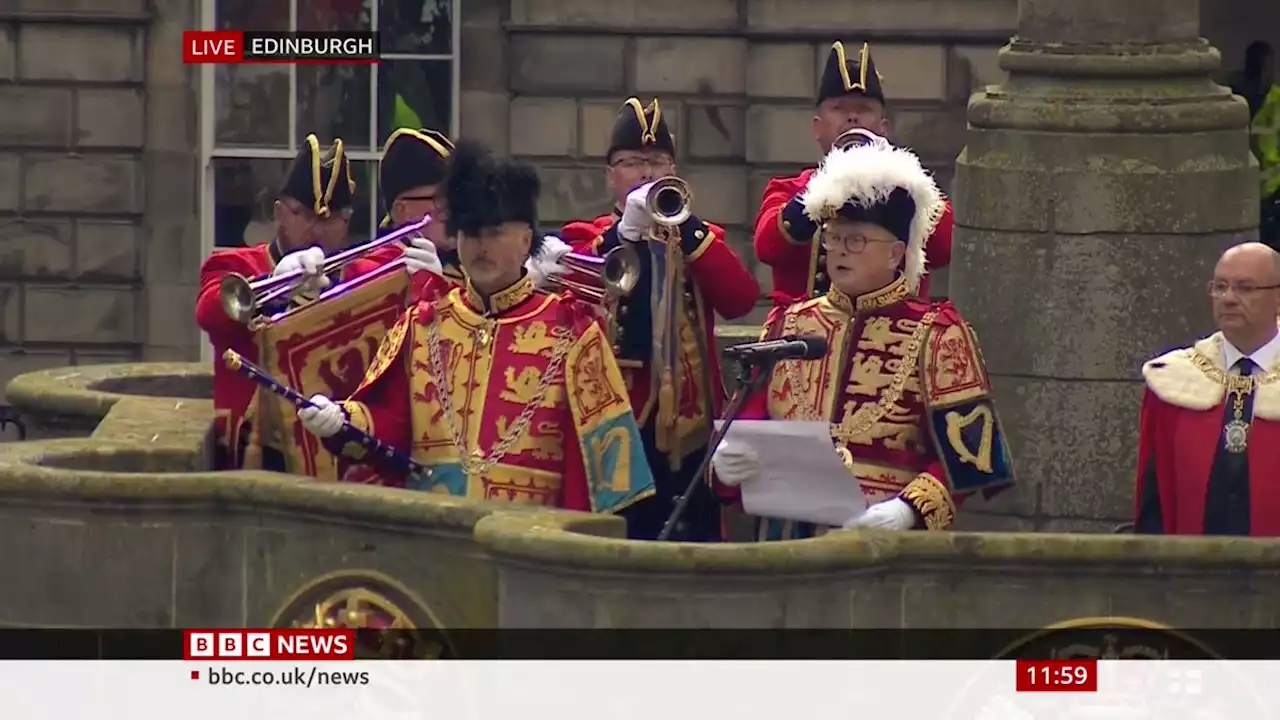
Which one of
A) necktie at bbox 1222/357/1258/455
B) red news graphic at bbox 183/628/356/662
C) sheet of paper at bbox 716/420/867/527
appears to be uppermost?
necktie at bbox 1222/357/1258/455

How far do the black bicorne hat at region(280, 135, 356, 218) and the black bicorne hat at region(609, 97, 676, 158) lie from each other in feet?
2.43

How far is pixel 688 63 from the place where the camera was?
17453 mm

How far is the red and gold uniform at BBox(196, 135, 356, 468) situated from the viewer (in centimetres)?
969

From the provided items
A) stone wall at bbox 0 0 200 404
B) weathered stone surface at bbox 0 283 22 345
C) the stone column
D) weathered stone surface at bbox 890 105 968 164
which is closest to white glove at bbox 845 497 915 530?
the stone column

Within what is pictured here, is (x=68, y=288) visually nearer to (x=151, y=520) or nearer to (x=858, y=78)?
(x=858, y=78)

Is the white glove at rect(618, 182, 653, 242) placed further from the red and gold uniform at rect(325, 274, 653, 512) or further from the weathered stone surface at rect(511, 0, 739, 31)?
the weathered stone surface at rect(511, 0, 739, 31)

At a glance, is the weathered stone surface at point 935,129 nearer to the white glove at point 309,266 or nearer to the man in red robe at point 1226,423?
the white glove at point 309,266

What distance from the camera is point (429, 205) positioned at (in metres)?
10.0

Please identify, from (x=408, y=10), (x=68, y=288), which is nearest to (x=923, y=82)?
(x=408, y=10)

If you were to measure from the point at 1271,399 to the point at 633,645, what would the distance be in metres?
1.66

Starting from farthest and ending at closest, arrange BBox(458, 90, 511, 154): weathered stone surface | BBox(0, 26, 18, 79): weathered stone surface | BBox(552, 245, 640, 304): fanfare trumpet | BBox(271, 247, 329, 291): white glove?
BBox(0, 26, 18, 79): weathered stone surface, BBox(458, 90, 511, 154): weathered stone surface, BBox(271, 247, 329, 291): white glove, BBox(552, 245, 640, 304): fanfare trumpet

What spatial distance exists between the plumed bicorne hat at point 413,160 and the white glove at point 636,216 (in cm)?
93

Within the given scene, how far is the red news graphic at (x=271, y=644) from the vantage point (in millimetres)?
Answer: 8266

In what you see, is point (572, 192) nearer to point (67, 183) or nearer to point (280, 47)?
point (280, 47)
